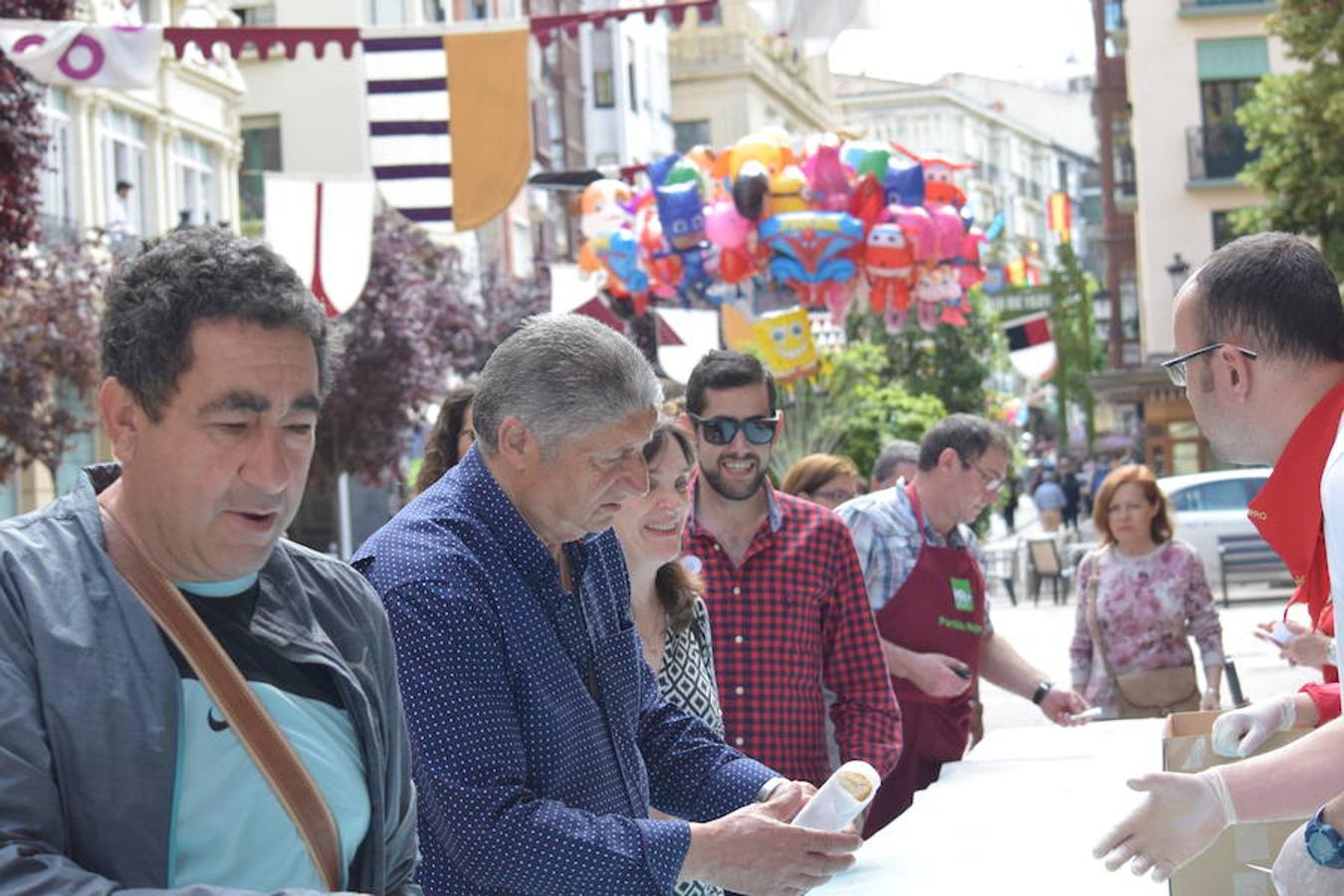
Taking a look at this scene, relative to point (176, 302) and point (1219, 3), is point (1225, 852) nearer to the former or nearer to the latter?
point (176, 302)

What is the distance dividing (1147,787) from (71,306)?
22415mm

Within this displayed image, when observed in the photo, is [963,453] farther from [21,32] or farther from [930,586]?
[21,32]

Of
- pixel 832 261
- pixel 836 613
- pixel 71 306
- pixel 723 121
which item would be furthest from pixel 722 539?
pixel 723 121

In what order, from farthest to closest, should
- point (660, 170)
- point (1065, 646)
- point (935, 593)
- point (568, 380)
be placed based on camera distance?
point (1065, 646), point (660, 170), point (935, 593), point (568, 380)

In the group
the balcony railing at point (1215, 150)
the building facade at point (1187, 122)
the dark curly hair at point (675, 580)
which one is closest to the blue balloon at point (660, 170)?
the dark curly hair at point (675, 580)

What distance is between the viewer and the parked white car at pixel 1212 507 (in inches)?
1045

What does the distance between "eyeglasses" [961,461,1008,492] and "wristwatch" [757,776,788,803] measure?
4.34 meters

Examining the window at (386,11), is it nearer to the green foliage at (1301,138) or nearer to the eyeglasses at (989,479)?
the green foliage at (1301,138)

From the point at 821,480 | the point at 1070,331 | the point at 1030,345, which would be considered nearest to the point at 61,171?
the point at 1030,345

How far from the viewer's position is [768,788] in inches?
156

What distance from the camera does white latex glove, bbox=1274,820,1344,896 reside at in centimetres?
331

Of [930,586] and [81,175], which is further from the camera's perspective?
[81,175]

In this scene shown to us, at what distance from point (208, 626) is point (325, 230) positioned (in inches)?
449

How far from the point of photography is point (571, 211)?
2549 inches
